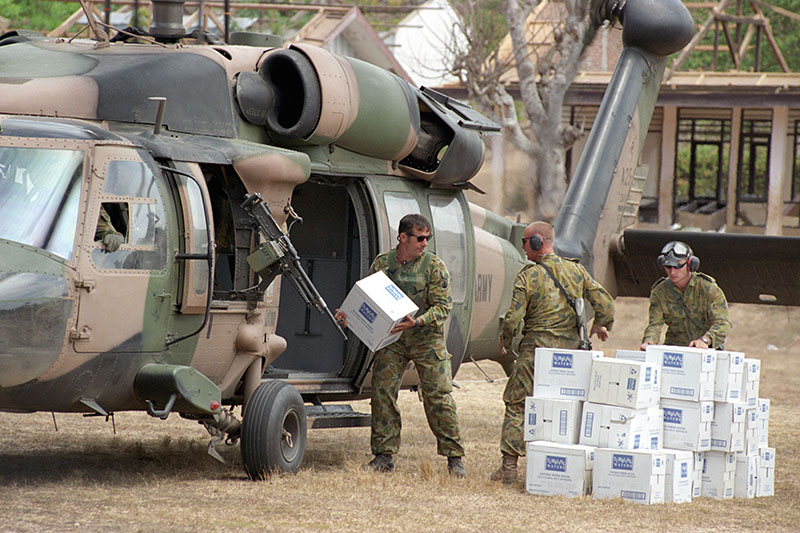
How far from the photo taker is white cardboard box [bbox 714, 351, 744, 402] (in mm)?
8281

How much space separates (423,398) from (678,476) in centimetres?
195

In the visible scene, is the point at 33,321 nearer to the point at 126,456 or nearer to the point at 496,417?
the point at 126,456

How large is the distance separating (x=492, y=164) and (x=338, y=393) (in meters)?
19.8

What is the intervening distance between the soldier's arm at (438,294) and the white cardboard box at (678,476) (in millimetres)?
1823

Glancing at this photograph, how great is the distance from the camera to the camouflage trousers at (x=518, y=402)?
8633 mm

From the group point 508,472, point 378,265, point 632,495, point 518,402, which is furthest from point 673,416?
point 378,265

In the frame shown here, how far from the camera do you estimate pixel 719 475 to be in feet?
Result: 27.2

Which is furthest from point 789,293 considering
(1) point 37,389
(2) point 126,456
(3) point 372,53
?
(3) point 372,53

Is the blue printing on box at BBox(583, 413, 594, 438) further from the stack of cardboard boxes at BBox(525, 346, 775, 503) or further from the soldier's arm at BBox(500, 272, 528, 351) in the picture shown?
the soldier's arm at BBox(500, 272, 528, 351)

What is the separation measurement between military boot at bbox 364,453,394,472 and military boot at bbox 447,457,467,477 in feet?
1.43

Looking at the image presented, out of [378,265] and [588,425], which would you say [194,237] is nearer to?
[378,265]

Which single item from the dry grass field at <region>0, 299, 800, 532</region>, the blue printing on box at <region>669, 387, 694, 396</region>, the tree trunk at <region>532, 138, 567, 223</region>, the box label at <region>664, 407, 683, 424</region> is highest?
the tree trunk at <region>532, 138, 567, 223</region>

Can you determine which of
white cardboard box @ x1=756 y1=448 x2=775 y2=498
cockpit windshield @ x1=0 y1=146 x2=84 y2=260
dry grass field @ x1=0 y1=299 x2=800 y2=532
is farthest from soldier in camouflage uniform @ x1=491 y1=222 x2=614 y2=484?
cockpit windshield @ x1=0 y1=146 x2=84 y2=260

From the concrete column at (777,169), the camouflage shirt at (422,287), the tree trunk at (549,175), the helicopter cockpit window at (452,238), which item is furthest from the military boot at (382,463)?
the concrete column at (777,169)
